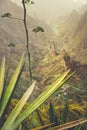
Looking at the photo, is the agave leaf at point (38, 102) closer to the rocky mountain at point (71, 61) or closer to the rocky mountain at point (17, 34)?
the rocky mountain at point (71, 61)

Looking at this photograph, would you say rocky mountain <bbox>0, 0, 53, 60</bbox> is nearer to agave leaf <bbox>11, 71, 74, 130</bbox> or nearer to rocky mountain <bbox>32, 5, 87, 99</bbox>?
rocky mountain <bbox>32, 5, 87, 99</bbox>

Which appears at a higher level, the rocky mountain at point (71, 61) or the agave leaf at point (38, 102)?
the agave leaf at point (38, 102)

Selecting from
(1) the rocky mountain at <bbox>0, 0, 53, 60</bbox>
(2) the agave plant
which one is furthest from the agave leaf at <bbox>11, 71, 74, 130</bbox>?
(1) the rocky mountain at <bbox>0, 0, 53, 60</bbox>

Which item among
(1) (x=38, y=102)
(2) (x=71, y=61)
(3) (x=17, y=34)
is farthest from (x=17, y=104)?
(3) (x=17, y=34)

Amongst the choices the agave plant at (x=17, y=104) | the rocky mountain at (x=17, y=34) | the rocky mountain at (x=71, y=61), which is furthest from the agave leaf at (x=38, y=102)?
the rocky mountain at (x=17, y=34)

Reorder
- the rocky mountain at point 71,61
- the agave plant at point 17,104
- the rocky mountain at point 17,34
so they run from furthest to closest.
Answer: the rocky mountain at point 17,34 < the rocky mountain at point 71,61 < the agave plant at point 17,104

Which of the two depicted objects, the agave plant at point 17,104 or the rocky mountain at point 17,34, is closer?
the agave plant at point 17,104

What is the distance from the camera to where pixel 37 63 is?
2328cm

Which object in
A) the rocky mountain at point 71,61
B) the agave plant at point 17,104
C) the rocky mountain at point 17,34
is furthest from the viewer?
the rocky mountain at point 17,34

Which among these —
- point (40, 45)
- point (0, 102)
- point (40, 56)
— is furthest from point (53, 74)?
point (0, 102)

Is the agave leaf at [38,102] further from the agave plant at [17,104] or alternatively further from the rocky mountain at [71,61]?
the rocky mountain at [71,61]

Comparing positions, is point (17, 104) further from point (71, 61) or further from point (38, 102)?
point (71, 61)

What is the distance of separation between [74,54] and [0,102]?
2100cm

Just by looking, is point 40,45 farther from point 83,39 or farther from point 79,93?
point 79,93
